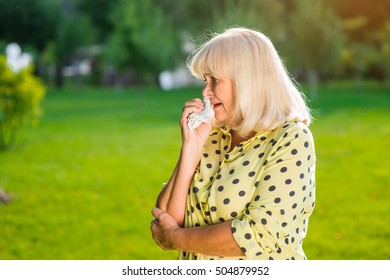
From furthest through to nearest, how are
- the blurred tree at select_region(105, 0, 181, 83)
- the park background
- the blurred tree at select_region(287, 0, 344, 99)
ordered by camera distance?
the blurred tree at select_region(105, 0, 181, 83)
the blurred tree at select_region(287, 0, 344, 99)
the park background

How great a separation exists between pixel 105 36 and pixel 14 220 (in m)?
24.0

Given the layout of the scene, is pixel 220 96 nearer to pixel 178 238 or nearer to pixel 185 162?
pixel 185 162

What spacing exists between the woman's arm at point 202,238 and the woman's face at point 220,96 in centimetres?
32

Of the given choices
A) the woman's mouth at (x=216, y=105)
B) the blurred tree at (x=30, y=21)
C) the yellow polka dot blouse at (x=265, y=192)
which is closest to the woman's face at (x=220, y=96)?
the woman's mouth at (x=216, y=105)

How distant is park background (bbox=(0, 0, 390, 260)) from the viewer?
5.14 m

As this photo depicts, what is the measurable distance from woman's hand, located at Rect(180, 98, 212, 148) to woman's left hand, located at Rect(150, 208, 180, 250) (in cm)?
22

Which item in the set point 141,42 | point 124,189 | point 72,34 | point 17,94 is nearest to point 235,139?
point 124,189

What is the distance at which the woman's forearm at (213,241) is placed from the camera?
163cm

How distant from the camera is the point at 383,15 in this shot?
23.3 m

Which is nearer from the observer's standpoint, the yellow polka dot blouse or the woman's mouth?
the yellow polka dot blouse

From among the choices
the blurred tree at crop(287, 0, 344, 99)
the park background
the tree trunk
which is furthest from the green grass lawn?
the tree trunk

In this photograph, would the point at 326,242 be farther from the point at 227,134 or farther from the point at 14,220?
the point at 227,134

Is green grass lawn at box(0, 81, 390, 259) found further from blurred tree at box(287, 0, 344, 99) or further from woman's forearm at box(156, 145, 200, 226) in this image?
blurred tree at box(287, 0, 344, 99)

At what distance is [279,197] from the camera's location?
1.61 m
